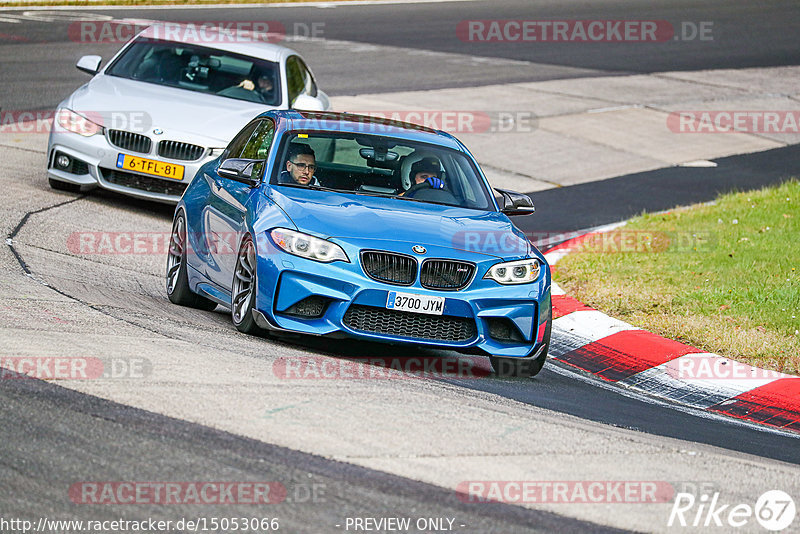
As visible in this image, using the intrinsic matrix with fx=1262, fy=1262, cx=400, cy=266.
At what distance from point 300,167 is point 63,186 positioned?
5.22 metres

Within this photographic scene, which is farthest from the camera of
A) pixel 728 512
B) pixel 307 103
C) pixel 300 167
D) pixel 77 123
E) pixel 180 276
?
pixel 307 103

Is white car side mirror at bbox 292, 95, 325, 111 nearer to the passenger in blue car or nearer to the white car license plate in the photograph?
the passenger in blue car

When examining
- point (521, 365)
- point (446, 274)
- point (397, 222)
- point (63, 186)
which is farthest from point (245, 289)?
point (63, 186)

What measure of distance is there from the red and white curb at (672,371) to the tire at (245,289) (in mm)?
2425

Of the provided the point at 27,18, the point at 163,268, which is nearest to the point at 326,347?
the point at 163,268

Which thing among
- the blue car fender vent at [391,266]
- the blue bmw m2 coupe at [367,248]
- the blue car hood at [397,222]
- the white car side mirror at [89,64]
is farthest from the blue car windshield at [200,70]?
the blue car fender vent at [391,266]

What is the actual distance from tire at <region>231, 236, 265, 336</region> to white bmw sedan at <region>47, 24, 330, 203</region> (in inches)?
173

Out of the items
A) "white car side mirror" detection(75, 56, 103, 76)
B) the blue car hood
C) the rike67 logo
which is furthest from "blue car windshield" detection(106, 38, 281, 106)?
the rike67 logo

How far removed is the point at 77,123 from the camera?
498 inches

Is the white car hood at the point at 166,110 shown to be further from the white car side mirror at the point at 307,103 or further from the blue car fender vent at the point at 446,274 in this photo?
the blue car fender vent at the point at 446,274

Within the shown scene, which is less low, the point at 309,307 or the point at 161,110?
the point at 161,110

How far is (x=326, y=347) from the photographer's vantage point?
26.7ft

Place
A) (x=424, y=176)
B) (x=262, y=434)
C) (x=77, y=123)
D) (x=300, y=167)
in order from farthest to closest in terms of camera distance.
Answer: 1. (x=77, y=123)
2. (x=424, y=176)
3. (x=300, y=167)
4. (x=262, y=434)

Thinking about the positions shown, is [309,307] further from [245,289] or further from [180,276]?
[180,276]
